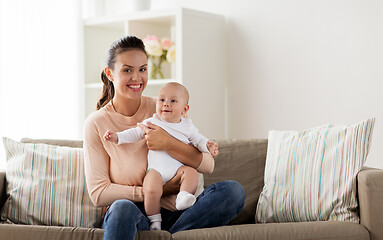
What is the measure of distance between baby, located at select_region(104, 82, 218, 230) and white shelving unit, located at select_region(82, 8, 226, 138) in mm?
1068

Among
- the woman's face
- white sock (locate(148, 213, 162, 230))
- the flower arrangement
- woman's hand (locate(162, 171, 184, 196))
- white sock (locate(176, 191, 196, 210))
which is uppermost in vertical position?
the flower arrangement

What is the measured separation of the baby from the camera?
2.02 metres

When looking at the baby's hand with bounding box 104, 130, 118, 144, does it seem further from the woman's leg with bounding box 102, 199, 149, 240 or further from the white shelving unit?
the white shelving unit

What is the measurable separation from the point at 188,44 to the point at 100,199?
4.52 feet

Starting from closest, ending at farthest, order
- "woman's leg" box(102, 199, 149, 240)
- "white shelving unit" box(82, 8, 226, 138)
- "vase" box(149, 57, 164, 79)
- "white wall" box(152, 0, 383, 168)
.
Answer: "woman's leg" box(102, 199, 149, 240) < "white wall" box(152, 0, 383, 168) < "white shelving unit" box(82, 8, 226, 138) < "vase" box(149, 57, 164, 79)

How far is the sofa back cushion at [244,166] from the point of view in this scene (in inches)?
97.2

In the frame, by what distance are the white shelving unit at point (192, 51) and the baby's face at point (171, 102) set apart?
1.08 meters

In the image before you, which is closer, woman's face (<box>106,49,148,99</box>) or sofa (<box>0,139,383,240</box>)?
sofa (<box>0,139,383,240</box>)

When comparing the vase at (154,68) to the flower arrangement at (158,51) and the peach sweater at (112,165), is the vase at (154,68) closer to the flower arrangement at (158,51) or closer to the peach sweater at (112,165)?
the flower arrangement at (158,51)

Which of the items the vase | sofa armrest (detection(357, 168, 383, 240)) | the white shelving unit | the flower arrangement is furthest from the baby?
the vase

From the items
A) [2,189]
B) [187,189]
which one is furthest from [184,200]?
[2,189]

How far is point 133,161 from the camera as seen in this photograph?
A: 2.12 meters

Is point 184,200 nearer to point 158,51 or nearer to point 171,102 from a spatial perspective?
point 171,102

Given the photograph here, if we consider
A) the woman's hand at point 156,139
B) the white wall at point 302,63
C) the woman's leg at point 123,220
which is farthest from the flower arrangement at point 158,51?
the woman's leg at point 123,220
